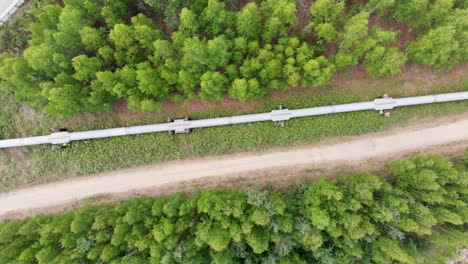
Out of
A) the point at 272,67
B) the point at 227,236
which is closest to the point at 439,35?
the point at 272,67

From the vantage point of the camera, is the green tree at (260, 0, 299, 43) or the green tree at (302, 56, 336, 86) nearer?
the green tree at (260, 0, 299, 43)

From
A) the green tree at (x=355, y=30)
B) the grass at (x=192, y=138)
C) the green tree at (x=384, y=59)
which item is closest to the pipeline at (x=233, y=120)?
the grass at (x=192, y=138)

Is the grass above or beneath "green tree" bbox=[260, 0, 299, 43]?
beneath

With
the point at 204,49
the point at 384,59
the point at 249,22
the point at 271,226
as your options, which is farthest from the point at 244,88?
the point at 384,59

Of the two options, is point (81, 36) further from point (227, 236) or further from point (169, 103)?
point (227, 236)

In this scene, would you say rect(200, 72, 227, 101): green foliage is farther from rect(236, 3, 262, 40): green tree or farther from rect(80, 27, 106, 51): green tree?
rect(80, 27, 106, 51): green tree

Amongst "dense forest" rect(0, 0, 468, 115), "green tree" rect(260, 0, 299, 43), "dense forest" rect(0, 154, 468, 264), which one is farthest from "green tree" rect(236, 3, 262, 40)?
"dense forest" rect(0, 154, 468, 264)

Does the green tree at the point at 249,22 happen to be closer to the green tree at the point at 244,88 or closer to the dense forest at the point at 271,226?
the green tree at the point at 244,88
